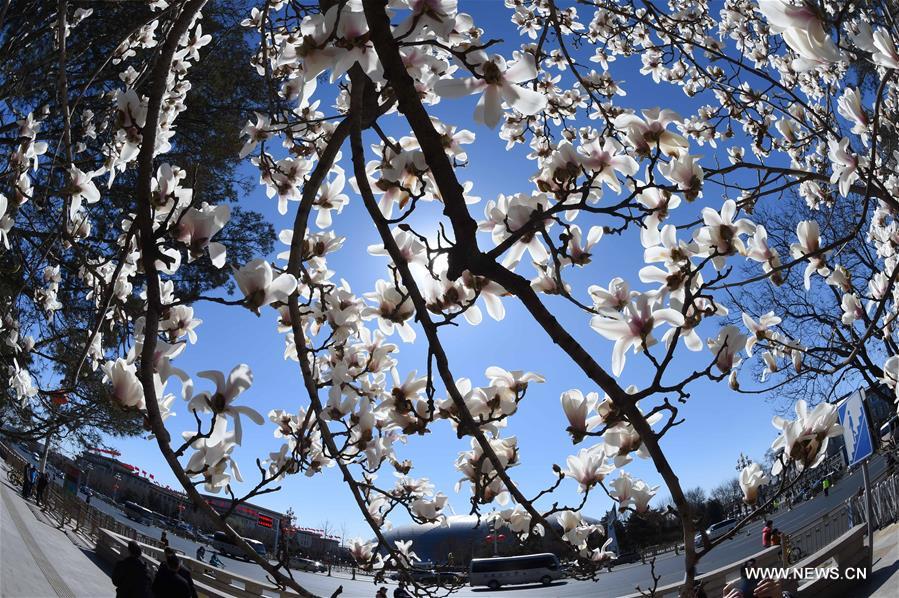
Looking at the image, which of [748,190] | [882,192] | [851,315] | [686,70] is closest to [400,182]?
[748,190]

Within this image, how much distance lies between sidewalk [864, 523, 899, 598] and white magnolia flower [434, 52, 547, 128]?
18.2 feet

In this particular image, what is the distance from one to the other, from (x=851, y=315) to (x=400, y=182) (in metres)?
2.13

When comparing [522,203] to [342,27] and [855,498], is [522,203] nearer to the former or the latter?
[342,27]

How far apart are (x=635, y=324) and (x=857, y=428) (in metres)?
2.83

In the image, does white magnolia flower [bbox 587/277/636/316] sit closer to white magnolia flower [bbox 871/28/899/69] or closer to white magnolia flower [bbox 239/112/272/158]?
white magnolia flower [bbox 871/28/899/69]

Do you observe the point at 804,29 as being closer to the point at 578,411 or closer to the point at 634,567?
the point at 578,411

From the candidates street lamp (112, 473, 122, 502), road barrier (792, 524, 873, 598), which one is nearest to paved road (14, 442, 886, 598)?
road barrier (792, 524, 873, 598)

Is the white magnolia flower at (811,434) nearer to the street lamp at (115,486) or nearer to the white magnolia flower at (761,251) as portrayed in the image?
the white magnolia flower at (761,251)

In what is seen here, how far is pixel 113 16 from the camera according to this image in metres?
4.98

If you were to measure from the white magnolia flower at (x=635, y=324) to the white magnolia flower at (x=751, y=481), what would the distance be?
0.48m

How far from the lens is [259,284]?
39.5 inches

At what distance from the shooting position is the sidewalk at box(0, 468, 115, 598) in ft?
19.5

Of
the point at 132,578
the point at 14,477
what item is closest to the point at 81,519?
the point at 14,477

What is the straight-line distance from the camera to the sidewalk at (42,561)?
19.5ft
